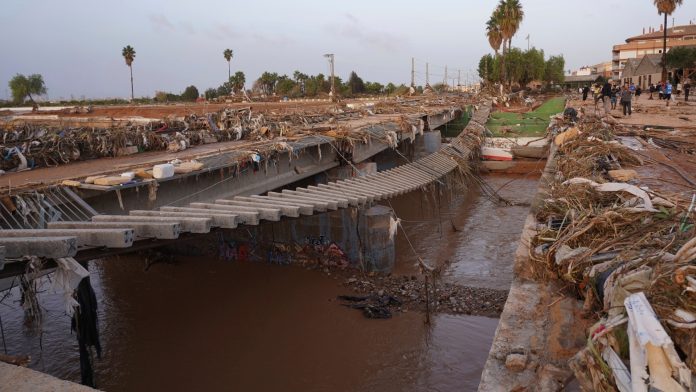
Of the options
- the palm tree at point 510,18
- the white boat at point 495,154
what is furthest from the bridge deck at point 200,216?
the palm tree at point 510,18

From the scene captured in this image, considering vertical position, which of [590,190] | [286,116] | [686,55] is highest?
[686,55]

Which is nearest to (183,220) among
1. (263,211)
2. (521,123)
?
(263,211)

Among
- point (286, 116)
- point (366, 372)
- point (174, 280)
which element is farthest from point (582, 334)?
point (286, 116)

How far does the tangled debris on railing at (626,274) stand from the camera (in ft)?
10.1

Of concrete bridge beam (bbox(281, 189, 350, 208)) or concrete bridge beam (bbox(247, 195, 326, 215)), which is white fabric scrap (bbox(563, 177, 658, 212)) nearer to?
concrete bridge beam (bbox(247, 195, 326, 215))

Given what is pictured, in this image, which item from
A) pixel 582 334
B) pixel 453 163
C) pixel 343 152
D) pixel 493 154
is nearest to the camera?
pixel 582 334

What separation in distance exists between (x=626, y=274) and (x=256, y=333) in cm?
838

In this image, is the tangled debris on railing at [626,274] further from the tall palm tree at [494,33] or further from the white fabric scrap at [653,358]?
the tall palm tree at [494,33]

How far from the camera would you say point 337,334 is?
1074 cm

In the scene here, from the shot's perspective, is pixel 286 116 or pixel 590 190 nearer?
pixel 590 190

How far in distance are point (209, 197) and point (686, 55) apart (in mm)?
54734

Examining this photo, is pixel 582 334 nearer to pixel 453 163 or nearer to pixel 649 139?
pixel 649 139

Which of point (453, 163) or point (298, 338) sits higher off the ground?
point (453, 163)

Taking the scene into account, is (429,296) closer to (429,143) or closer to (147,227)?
(147,227)
